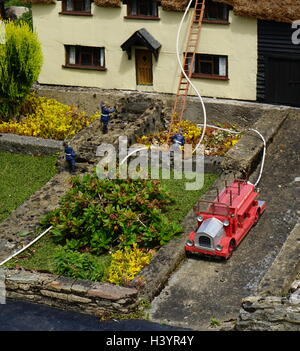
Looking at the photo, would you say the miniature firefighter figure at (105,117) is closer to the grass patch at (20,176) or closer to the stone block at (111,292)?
the grass patch at (20,176)

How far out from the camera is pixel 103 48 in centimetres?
3256

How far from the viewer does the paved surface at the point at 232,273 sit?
20016 mm

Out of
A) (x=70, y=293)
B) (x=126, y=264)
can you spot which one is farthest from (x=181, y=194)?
(x=70, y=293)

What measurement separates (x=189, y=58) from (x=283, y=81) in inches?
155

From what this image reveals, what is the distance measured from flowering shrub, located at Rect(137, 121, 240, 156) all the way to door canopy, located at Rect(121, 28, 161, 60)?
3310 millimetres

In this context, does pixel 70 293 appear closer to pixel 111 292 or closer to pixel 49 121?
pixel 111 292

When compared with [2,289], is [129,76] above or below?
above

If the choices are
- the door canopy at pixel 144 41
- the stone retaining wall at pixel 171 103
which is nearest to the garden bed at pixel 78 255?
the stone retaining wall at pixel 171 103

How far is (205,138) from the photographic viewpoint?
2955cm

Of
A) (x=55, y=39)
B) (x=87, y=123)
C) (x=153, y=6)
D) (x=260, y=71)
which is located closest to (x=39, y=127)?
(x=87, y=123)

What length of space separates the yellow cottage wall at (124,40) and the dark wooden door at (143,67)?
0.71 ft

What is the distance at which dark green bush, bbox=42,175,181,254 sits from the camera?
22812mm

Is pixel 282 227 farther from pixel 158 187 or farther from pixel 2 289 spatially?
pixel 2 289

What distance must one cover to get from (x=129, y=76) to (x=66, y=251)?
12.0 metres
